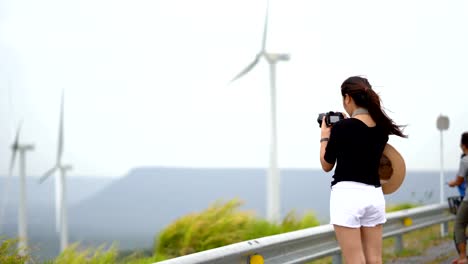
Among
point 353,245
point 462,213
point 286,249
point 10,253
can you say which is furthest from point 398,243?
point 353,245

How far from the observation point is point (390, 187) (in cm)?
505

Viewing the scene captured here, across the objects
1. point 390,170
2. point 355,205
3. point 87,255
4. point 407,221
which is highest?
point 390,170

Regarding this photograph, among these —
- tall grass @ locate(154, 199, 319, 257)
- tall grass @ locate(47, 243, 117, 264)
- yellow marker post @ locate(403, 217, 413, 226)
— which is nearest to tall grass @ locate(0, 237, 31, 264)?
tall grass @ locate(47, 243, 117, 264)

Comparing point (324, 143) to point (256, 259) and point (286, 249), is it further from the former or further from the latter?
point (286, 249)

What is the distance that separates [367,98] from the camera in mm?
4824

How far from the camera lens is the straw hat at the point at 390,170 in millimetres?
5023

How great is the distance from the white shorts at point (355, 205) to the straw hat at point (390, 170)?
0.23 meters

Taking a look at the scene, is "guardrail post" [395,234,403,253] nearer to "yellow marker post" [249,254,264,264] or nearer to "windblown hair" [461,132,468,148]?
"windblown hair" [461,132,468,148]

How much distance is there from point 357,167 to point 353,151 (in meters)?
0.09

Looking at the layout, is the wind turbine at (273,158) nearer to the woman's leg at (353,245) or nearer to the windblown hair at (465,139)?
the windblown hair at (465,139)

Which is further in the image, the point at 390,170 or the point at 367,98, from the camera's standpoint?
the point at 390,170

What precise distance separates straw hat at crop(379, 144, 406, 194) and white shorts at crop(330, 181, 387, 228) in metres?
0.23

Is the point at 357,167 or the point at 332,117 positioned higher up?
the point at 332,117

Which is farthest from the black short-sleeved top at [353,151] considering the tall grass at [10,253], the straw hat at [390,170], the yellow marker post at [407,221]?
the yellow marker post at [407,221]
